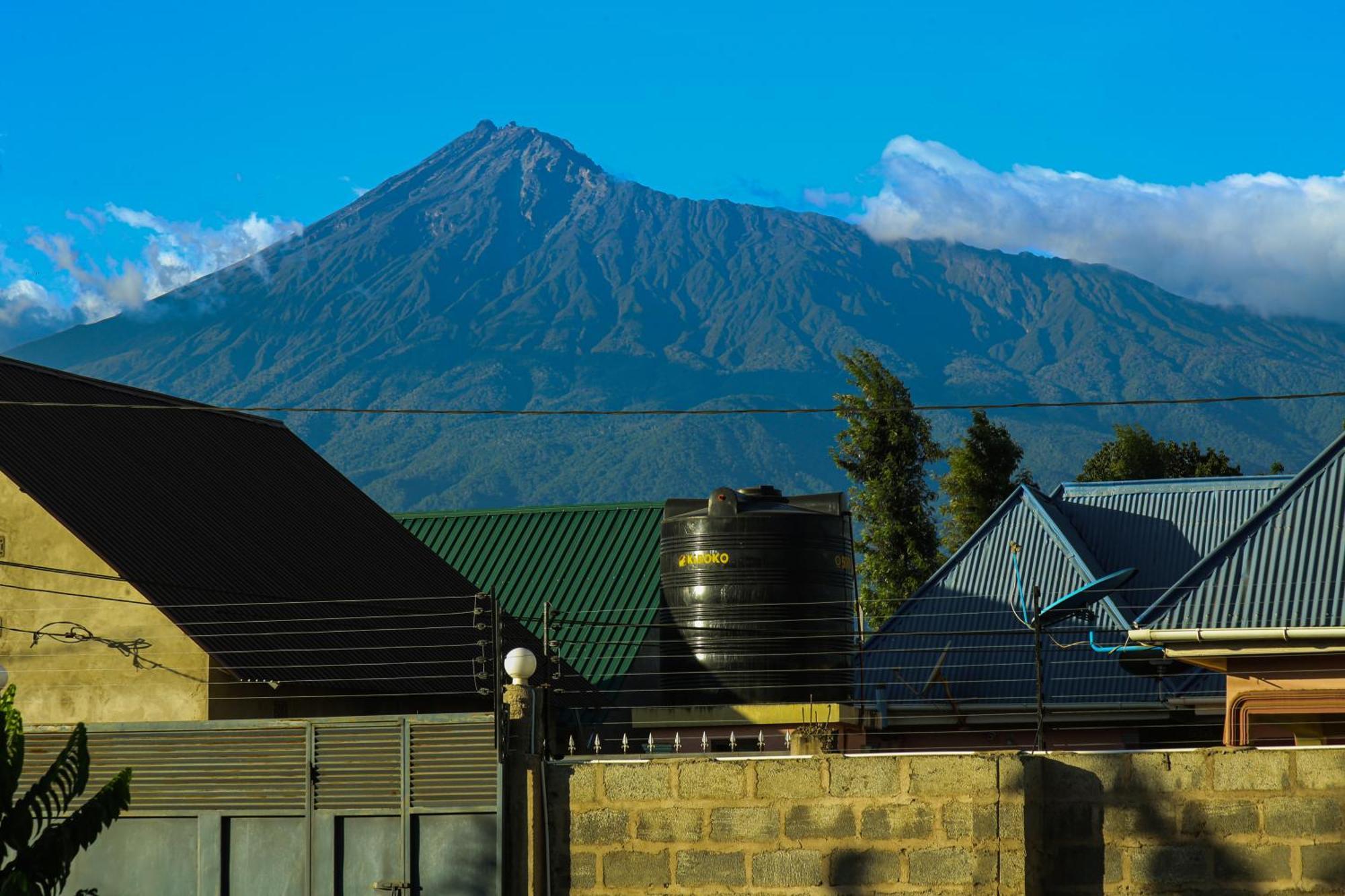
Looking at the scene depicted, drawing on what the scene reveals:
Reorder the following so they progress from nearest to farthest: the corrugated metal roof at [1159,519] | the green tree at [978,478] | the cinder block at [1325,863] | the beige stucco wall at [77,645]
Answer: the cinder block at [1325,863] < the beige stucco wall at [77,645] < the corrugated metal roof at [1159,519] < the green tree at [978,478]

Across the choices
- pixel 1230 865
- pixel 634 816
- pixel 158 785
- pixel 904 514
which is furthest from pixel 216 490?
pixel 904 514

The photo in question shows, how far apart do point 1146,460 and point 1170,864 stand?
168 feet

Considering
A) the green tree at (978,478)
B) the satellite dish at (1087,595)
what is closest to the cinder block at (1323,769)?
the satellite dish at (1087,595)

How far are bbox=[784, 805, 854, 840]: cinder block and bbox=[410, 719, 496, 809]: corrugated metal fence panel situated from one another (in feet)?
8.16

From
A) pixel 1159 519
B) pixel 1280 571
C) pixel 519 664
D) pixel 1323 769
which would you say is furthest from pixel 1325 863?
pixel 1159 519

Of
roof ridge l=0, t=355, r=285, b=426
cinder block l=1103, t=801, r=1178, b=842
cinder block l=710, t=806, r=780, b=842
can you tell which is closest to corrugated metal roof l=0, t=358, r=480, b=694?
roof ridge l=0, t=355, r=285, b=426

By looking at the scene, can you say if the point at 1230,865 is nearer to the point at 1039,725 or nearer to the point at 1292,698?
the point at 1039,725

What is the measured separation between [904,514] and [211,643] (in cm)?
3213

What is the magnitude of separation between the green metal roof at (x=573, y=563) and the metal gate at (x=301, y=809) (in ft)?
38.6

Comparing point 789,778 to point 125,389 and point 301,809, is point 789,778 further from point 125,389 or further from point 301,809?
point 125,389

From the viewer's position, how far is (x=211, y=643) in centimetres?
2033

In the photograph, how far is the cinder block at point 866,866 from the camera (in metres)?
13.5

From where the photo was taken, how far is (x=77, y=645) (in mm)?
20594

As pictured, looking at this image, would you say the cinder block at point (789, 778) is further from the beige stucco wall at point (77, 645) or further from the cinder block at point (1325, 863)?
the beige stucco wall at point (77, 645)
